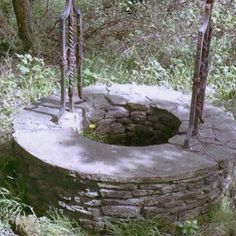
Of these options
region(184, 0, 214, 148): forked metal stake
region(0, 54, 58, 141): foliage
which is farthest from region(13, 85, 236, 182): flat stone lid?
region(0, 54, 58, 141): foliage

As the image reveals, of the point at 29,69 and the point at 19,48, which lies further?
the point at 19,48

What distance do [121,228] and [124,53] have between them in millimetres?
3523

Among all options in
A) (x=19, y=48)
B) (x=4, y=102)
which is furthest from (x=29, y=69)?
(x=19, y=48)

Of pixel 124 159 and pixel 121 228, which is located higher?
pixel 124 159

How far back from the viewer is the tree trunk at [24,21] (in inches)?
244

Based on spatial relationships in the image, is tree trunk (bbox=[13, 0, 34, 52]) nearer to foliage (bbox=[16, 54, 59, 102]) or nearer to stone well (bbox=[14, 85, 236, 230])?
foliage (bbox=[16, 54, 59, 102])

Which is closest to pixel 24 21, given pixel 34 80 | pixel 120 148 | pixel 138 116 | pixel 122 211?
pixel 34 80

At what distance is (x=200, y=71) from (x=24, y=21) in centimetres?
367

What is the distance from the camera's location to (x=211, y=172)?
322 cm

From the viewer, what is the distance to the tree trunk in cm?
620

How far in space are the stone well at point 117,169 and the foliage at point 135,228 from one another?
0.18ft

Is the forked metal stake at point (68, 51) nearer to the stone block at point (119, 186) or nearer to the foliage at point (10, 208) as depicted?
the foliage at point (10, 208)

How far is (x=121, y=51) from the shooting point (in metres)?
6.39

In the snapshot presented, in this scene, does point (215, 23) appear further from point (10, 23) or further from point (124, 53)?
point (10, 23)
